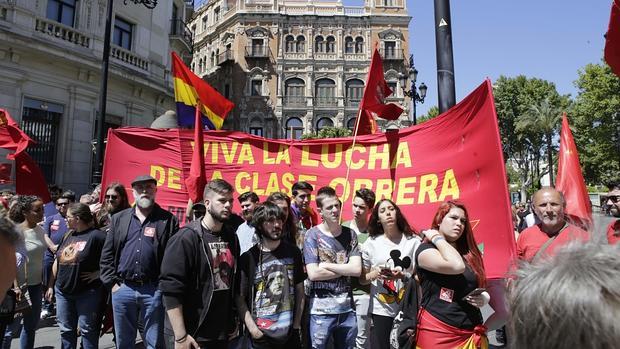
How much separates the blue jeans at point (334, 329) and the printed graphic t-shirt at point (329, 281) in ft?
0.16

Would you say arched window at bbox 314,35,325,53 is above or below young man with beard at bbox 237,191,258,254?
above

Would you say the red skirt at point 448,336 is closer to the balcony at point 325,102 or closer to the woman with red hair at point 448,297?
the woman with red hair at point 448,297

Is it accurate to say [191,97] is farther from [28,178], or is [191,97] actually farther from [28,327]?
[28,327]

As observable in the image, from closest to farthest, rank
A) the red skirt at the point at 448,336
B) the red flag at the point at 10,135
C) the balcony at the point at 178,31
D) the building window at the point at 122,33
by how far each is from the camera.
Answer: the red skirt at the point at 448,336 → the red flag at the point at 10,135 → the building window at the point at 122,33 → the balcony at the point at 178,31

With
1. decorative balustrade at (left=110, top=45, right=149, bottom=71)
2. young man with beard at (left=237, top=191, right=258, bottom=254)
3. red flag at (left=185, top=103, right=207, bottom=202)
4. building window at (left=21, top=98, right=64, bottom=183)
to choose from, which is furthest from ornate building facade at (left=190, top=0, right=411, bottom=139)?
young man with beard at (left=237, top=191, right=258, bottom=254)

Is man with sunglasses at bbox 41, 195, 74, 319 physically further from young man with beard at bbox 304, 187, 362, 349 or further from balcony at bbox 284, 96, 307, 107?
balcony at bbox 284, 96, 307, 107

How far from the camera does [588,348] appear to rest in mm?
811

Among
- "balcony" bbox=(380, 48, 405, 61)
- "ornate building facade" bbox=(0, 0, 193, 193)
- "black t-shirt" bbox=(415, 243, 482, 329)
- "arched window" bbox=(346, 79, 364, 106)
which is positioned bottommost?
"black t-shirt" bbox=(415, 243, 482, 329)

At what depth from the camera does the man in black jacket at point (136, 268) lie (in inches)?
152

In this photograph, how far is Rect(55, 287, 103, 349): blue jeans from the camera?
414cm

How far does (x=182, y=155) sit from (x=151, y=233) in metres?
1.88

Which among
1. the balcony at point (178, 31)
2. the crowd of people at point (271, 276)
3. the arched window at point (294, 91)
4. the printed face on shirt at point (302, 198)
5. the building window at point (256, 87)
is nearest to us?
the crowd of people at point (271, 276)

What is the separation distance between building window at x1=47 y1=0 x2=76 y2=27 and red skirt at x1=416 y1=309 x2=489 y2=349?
640 inches

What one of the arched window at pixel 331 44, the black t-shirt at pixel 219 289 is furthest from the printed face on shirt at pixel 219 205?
the arched window at pixel 331 44
